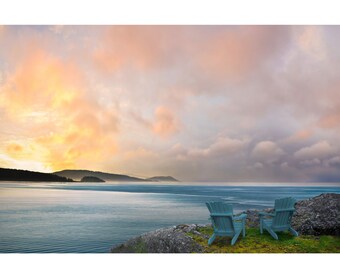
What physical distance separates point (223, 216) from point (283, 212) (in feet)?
3.85

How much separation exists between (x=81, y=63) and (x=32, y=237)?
706cm

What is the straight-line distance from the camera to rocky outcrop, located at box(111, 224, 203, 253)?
6082 millimetres

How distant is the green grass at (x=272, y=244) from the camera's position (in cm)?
594

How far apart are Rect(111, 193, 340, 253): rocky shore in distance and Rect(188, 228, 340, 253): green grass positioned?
0.16 metres

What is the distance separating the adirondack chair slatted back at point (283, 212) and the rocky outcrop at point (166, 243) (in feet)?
4.63

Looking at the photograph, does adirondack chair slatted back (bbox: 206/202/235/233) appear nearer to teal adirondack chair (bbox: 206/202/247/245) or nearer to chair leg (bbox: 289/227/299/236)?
teal adirondack chair (bbox: 206/202/247/245)

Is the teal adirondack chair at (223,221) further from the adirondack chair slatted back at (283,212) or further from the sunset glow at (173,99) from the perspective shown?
the sunset glow at (173,99)

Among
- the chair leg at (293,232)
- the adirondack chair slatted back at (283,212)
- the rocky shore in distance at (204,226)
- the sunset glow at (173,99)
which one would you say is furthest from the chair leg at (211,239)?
the sunset glow at (173,99)

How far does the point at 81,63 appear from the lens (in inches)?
589

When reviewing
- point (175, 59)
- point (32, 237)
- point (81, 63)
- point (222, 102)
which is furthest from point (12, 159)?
point (222, 102)

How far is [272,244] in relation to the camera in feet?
20.0
